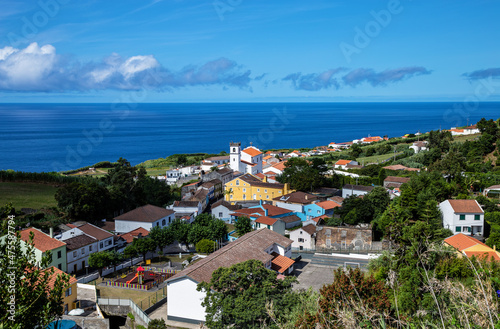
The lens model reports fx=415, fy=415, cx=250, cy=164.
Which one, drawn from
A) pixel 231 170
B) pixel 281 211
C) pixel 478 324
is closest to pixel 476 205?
pixel 281 211

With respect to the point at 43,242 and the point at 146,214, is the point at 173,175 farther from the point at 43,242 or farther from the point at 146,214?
the point at 43,242

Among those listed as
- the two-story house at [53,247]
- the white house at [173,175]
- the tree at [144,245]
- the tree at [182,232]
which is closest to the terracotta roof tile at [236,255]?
the tree at [182,232]

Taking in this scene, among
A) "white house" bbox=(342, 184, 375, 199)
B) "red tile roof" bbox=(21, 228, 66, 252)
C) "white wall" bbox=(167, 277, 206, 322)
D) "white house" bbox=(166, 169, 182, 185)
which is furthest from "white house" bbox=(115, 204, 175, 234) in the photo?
"white house" bbox=(166, 169, 182, 185)

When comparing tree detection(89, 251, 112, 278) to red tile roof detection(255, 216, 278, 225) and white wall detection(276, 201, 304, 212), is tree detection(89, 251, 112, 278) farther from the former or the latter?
white wall detection(276, 201, 304, 212)

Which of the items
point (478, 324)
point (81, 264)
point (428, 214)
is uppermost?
point (478, 324)

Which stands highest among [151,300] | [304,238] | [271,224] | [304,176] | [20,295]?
A: [20,295]

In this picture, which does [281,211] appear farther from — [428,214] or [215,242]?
[428,214]

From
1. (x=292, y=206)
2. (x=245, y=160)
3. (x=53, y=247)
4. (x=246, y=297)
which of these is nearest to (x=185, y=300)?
(x=246, y=297)
